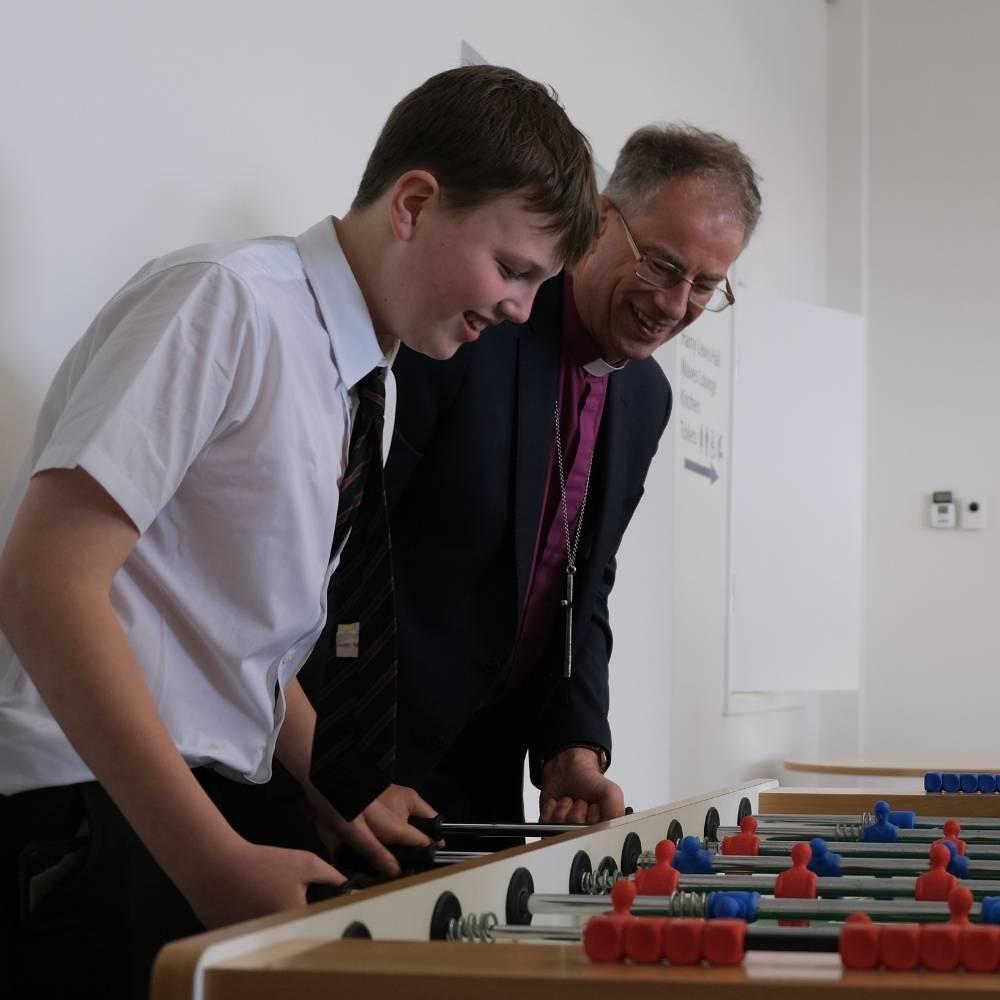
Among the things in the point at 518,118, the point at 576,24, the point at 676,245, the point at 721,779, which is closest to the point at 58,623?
the point at 518,118

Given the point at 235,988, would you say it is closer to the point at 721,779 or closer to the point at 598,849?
the point at 598,849

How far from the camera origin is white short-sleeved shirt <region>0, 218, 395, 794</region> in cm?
117

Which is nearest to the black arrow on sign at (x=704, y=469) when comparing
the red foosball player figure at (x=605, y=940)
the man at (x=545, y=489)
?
the man at (x=545, y=489)

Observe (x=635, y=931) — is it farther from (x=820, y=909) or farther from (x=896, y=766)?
(x=896, y=766)

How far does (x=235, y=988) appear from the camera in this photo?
2.66ft

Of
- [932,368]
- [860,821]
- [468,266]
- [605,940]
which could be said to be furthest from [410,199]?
[932,368]

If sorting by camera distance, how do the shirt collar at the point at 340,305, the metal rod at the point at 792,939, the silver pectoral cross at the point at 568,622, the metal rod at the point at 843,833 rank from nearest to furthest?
1. the metal rod at the point at 792,939
2. the shirt collar at the point at 340,305
3. the metal rod at the point at 843,833
4. the silver pectoral cross at the point at 568,622

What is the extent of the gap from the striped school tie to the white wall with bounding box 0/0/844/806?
16.8 inches

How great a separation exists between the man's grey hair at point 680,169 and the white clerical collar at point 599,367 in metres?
0.24

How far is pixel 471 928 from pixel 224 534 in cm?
39

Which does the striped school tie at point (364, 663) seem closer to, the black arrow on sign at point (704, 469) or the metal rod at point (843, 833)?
the metal rod at point (843, 833)

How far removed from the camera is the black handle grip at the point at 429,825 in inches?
65.1

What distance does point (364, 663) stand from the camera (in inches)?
58.2

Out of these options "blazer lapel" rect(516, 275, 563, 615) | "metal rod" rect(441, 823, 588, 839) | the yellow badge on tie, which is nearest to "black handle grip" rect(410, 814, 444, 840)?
"metal rod" rect(441, 823, 588, 839)
